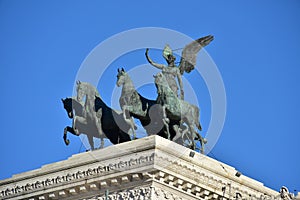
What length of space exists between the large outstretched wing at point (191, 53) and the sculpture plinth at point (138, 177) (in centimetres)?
496

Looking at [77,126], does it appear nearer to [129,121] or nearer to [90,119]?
[90,119]

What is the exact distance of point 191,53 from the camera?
2046 inches

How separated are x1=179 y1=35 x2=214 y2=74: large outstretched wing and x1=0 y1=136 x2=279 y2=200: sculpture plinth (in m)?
4.96

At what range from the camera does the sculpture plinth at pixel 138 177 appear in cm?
4584

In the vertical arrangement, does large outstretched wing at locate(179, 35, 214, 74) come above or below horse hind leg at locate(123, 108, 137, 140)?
above

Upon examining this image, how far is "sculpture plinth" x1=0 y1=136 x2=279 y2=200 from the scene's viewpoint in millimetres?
45844

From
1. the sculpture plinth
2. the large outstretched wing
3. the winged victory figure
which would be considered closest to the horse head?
the winged victory figure

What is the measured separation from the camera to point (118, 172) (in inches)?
1820

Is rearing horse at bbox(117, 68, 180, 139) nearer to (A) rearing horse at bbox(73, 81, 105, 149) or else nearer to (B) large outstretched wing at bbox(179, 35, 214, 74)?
(A) rearing horse at bbox(73, 81, 105, 149)

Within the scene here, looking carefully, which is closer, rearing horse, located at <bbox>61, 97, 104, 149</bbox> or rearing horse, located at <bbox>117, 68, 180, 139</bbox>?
rearing horse, located at <bbox>117, 68, 180, 139</bbox>

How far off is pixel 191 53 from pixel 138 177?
8025mm

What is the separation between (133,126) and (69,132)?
2.91m

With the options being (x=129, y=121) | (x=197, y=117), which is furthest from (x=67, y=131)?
(x=197, y=117)

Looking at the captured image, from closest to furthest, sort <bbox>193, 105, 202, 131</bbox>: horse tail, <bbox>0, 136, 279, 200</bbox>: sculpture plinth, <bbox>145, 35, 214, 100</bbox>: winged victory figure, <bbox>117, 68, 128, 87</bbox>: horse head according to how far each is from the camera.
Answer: <bbox>0, 136, 279, 200</bbox>: sculpture plinth
<bbox>117, 68, 128, 87</bbox>: horse head
<bbox>193, 105, 202, 131</bbox>: horse tail
<bbox>145, 35, 214, 100</bbox>: winged victory figure
